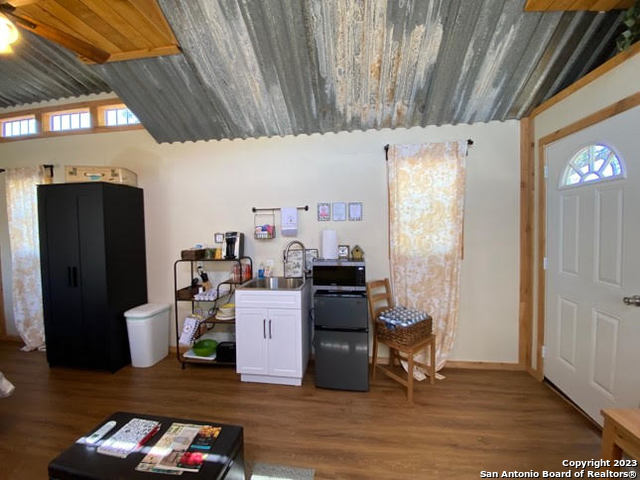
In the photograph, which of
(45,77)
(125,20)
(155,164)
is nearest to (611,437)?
(125,20)

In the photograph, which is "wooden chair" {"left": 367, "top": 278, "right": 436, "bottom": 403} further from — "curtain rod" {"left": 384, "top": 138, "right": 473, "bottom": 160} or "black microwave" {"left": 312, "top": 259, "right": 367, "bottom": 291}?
"curtain rod" {"left": 384, "top": 138, "right": 473, "bottom": 160}

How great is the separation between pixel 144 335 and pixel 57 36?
2569 mm

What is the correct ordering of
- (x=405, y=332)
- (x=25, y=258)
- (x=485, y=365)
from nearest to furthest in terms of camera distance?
(x=405, y=332)
(x=485, y=365)
(x=25, y=258)

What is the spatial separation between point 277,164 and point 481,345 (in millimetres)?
2856

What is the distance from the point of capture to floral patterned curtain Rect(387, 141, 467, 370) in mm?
2631

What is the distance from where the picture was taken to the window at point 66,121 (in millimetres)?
3361

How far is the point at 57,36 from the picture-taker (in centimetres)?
165

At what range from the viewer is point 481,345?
2.73 meters

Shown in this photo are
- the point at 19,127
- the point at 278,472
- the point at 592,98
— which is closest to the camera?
the point at 278,472

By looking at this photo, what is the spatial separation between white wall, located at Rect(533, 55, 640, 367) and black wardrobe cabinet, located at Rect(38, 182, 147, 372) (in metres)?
4.17

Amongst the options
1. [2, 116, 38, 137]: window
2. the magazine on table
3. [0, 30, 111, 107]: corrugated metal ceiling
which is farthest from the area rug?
[2, 116, 38, 137]: window

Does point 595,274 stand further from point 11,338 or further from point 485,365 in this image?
point 11,338

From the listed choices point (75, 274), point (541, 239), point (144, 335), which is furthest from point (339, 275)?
point (75, 274)

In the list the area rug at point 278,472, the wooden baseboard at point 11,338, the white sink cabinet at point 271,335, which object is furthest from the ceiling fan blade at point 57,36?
the wooden baseboard at point 11,338
